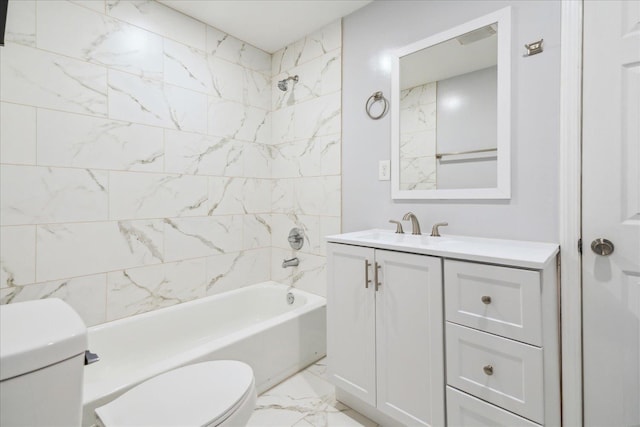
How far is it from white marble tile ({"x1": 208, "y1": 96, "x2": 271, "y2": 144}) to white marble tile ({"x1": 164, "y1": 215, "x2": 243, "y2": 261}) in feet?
2.21

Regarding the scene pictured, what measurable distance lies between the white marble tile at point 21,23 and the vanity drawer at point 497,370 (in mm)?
2455

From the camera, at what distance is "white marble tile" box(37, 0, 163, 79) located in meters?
1.62

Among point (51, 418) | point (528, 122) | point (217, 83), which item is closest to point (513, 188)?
point (528, 122)

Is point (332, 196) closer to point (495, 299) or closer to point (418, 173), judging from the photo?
point (418, 173)

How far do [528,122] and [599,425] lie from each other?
1.30 meters

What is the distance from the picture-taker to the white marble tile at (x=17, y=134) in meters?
1.50

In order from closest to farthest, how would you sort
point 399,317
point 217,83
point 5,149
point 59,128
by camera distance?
point 399,317, point 5,149, point 59,128, point 217,83

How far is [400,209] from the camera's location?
1.90 m

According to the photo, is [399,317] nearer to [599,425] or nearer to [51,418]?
[599,425]

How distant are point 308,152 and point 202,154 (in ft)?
2.64

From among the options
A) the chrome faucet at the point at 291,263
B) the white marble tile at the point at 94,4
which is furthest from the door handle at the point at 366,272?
the white marble tile at the point at 94,4

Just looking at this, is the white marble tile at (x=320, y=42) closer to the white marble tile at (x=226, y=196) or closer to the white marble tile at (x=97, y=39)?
the white marble tile at (x=97, y=39)

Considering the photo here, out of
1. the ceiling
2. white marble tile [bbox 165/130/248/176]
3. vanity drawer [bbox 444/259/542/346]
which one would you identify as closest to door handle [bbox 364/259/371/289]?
vanity drawer [bbox 444/259/542/346]

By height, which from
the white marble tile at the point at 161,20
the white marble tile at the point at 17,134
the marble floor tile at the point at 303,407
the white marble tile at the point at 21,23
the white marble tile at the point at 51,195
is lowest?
the marble floor tile at the point at 303,407
